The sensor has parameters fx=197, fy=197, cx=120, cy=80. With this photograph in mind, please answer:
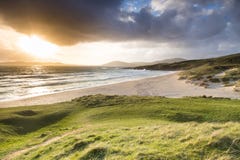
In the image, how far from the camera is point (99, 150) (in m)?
8.54

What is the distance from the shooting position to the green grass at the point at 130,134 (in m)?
7.80

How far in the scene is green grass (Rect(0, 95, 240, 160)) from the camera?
25.6ft

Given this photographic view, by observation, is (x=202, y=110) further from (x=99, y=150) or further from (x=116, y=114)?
(x=99, y=150)

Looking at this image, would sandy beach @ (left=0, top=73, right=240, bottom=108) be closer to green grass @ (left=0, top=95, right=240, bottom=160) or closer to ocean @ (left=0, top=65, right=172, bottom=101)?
ocean @ (left=0, top=65, right=172, bottom=101)

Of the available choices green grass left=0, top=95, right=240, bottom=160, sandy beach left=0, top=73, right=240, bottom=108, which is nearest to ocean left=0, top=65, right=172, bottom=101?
sandy beach left=0, top=73, right=240, bottom=108

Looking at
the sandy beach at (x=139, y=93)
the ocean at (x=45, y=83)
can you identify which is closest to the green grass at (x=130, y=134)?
the sandy beach at (x=139, y=93)

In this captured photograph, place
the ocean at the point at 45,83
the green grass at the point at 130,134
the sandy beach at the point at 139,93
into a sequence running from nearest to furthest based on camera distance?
the green grass at the point at 130,134 < the sandy beach at the point at 139,93 < the ocean at the point at 45,83

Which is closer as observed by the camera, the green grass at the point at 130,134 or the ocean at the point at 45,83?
the green grass at the point at 130,134

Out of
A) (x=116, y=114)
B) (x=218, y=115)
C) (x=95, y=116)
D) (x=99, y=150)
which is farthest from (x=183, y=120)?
(x=99, y=150)

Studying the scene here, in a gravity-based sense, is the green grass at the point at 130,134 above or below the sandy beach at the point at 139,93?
above

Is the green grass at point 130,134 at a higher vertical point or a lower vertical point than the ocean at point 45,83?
higher

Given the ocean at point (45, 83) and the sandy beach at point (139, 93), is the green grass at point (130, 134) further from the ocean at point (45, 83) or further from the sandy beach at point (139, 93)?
the ocean at point (45, 83)

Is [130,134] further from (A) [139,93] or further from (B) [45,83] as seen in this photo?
(B) [45,83]

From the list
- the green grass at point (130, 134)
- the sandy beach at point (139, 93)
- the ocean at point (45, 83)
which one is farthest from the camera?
the ocean at point (45, 83)
